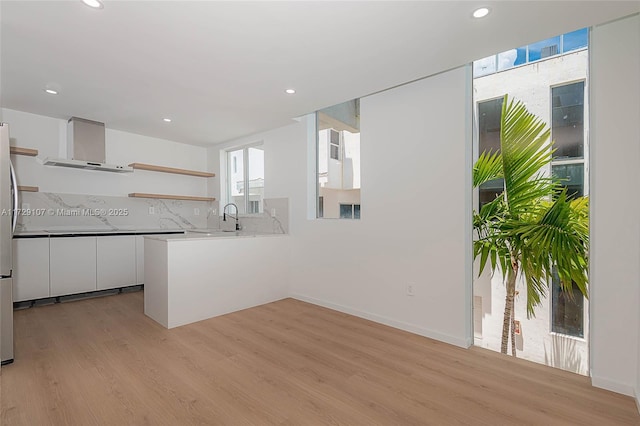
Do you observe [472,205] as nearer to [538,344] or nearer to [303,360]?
[538,344]

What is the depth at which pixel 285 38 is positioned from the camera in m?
2.14

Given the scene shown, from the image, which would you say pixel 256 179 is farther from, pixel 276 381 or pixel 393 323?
pixel 276 381

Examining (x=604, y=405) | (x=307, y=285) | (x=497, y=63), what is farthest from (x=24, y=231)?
(x=604, y=405)

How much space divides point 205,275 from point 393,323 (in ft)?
6.48

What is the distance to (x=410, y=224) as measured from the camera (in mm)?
2914

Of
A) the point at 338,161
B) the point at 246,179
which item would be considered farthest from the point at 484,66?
the point at 246,179

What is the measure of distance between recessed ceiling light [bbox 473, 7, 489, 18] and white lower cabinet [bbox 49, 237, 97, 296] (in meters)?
4.63

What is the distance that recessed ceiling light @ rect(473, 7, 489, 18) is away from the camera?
1819 mm

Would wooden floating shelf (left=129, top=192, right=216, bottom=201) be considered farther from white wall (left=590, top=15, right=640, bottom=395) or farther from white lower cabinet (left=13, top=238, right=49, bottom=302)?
white wall (left=590, top=15, right=640, bottom=395)

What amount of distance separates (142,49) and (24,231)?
3055mm

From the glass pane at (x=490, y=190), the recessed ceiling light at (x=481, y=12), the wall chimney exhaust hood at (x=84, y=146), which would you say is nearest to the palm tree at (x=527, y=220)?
the glass pane at (x=490, y=190)

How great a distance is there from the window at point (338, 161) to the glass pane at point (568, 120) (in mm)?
1746

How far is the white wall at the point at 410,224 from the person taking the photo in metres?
2.62

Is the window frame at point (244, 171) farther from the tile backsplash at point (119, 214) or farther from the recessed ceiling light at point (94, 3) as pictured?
the recessed ceiling light at point (94, 3)
